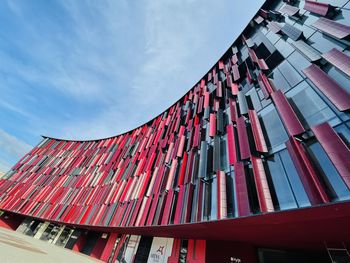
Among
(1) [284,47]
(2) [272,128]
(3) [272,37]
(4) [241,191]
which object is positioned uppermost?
(3) [272,37]

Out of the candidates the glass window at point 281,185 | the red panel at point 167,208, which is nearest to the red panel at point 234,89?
the glass window at point 281,185

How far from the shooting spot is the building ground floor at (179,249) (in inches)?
408

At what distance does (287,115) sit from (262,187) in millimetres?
4210

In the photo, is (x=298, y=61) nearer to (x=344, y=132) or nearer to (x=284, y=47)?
(x=284, y=47)

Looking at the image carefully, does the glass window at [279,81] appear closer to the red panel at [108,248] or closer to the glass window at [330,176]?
the glass window at [330,176]

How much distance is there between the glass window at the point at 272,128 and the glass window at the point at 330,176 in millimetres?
2061

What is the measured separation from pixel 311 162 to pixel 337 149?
1322 mm

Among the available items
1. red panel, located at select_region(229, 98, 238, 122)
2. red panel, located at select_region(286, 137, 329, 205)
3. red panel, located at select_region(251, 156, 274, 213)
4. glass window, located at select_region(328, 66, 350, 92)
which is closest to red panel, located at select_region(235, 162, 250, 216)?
red panel, located at select_region(251, 156, 274, 213)

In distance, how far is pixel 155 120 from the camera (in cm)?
3522

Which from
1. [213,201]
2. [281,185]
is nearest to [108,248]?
[213,201]

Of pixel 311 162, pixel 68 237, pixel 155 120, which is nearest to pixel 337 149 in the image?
pixel 311 162

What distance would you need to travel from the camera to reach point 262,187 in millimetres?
9234

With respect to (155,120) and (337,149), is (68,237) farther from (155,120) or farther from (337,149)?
(337,149)

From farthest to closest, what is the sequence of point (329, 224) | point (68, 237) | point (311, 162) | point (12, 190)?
point (12, 190)
point (68, 237)
point (311, 162)
point (329, 224)
